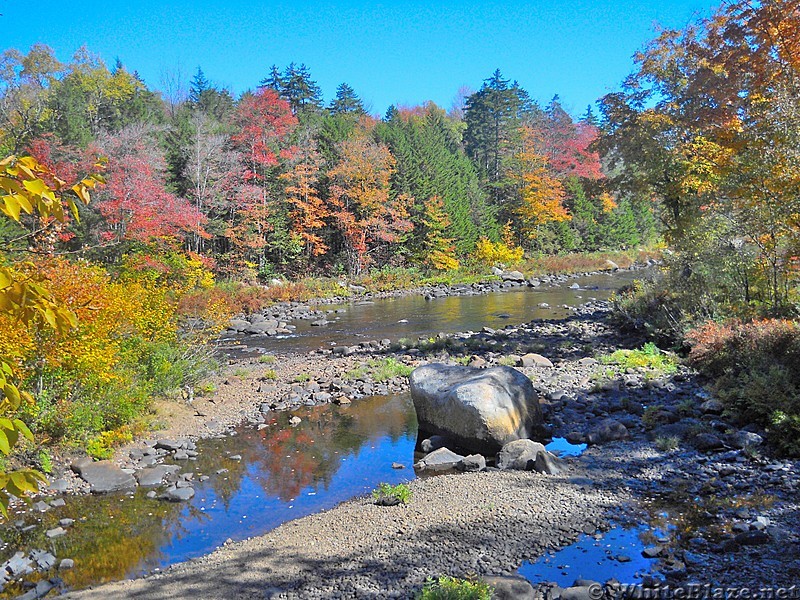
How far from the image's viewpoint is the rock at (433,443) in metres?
10.2

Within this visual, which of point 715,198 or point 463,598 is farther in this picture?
point 715,198

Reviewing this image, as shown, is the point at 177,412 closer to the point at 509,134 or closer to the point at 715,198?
the point at 715,198

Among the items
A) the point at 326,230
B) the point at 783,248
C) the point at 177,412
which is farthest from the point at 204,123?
the point at 783,248

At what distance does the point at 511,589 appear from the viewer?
5355 millimetres

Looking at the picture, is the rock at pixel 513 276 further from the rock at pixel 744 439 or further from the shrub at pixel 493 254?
the rock at pixel 744 439

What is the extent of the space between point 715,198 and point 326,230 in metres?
26.3

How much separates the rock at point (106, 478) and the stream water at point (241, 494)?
0.24 metres

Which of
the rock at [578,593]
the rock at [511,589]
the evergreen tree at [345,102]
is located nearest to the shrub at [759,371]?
the rock at [578,593]

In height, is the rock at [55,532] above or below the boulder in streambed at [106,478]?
below

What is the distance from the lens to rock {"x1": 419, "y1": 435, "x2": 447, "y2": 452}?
10195 millimetres

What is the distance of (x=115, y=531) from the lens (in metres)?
7.62

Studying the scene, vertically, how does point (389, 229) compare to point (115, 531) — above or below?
above

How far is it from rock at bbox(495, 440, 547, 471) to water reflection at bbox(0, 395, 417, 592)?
152 cm

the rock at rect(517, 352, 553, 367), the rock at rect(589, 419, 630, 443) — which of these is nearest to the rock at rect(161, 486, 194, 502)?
the rock at rect(589, 419, 630, 443)
